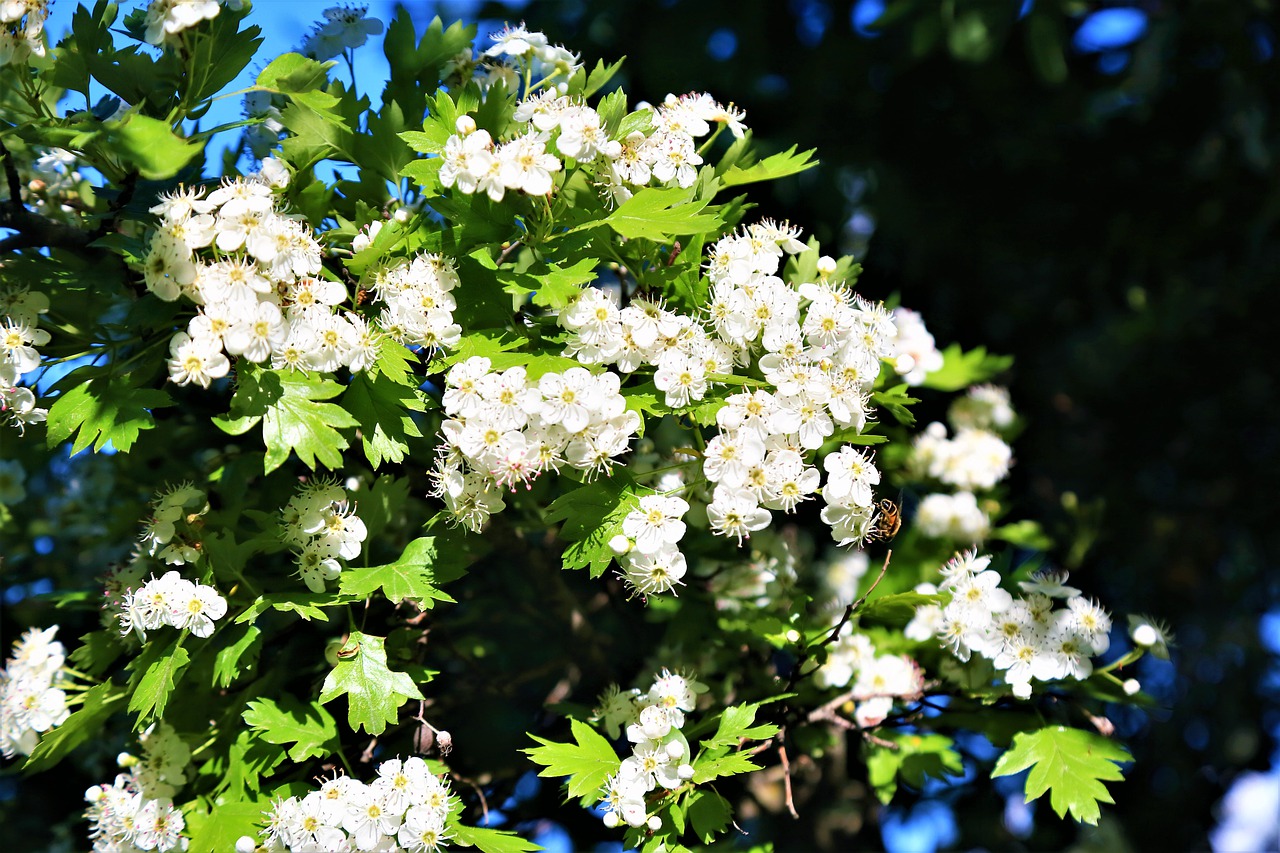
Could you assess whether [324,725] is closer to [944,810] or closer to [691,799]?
[691,799]

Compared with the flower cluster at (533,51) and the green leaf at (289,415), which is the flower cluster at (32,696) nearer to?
the green leaf at (289,415)

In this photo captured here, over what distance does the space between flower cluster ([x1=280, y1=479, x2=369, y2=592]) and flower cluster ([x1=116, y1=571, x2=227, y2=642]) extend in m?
0.11

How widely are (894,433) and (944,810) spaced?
3.64ft

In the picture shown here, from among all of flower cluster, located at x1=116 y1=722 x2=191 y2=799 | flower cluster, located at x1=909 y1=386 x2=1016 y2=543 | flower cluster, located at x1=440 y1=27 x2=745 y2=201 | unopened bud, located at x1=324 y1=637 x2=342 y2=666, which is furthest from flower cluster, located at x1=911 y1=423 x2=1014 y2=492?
flower cluster, located at x1=116 y1=722 x2=191 y2=799

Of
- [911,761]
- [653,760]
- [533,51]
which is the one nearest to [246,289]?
[533,51]

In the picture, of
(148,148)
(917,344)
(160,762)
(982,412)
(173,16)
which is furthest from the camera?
(982,412)

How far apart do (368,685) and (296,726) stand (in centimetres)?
14

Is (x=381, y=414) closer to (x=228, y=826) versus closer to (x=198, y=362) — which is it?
(x=198, y=362)

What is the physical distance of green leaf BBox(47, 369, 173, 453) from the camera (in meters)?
1.21

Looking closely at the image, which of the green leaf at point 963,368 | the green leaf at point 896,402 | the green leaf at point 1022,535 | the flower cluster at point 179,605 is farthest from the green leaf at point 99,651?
the green leaf at point 1022,535

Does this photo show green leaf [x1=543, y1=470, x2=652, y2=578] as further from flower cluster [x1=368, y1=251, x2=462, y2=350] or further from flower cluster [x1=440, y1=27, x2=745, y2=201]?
flower cluster [x1=440, y1=27, x2=745, y2=201]

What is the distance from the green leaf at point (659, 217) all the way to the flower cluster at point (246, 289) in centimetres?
35

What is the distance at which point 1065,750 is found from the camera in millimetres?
1456

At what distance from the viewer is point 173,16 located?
3.96ft
